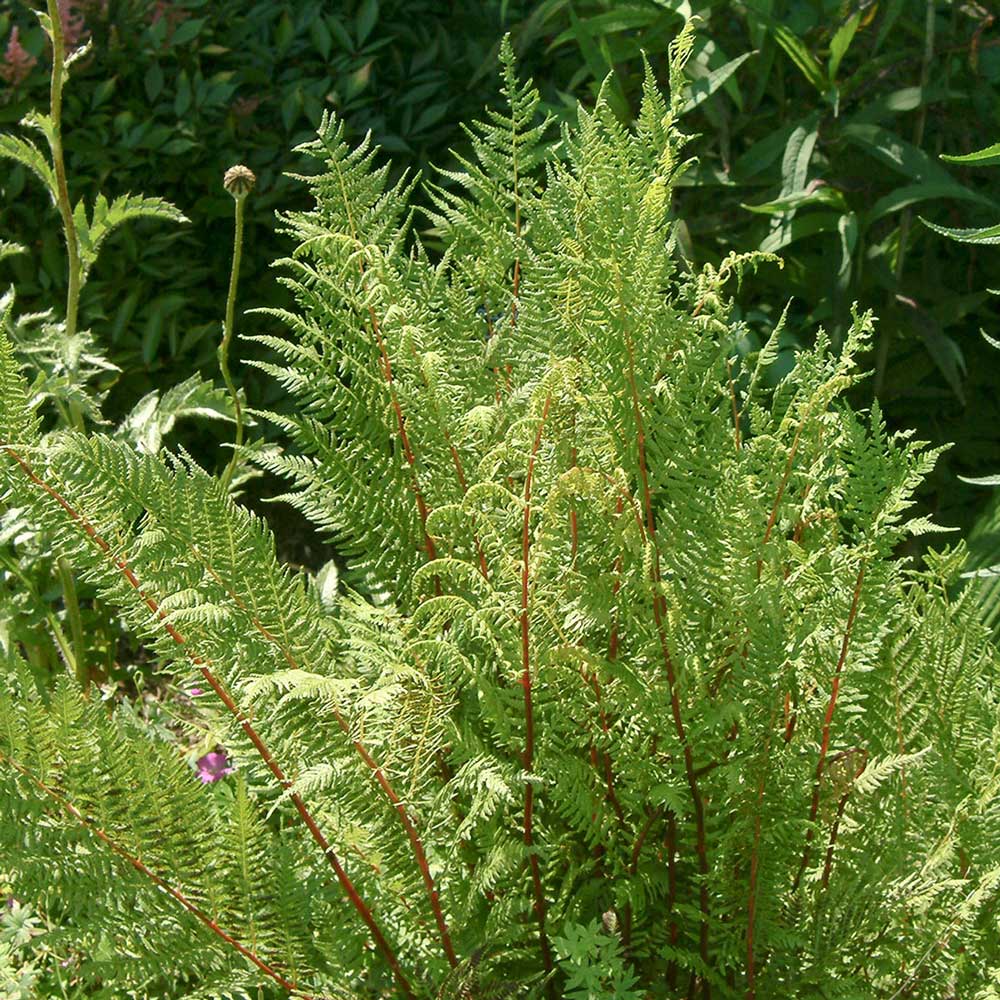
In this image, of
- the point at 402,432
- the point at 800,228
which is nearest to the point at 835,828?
the point at 402,432

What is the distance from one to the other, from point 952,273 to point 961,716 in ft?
5.10

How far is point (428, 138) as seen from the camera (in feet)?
9.78

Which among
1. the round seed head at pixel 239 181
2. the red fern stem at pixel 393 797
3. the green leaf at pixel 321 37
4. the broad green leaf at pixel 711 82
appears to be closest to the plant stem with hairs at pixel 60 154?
the round seed head at pixel 239 181

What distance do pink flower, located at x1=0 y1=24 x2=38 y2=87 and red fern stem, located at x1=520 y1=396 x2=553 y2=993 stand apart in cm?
214

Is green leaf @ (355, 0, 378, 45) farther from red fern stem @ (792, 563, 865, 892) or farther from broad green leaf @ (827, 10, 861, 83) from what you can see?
red fern stem @ (792, 563, 865, 892)

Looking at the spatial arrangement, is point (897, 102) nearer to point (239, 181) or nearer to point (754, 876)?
point (239, 181)

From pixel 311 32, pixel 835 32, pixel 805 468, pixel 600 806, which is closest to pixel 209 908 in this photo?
pixel 600 806

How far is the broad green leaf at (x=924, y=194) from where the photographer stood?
7.12 ft

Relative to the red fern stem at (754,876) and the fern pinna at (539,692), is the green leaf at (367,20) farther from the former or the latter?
the red fern stem at (754,876)

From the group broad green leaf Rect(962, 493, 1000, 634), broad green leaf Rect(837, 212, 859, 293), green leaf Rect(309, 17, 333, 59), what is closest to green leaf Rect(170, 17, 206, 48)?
green leaf Rect(309, 17, 333, 59)

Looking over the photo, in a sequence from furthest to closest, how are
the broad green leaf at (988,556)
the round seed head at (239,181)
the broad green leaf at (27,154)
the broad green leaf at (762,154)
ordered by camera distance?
the broad green leaf at (762,154) < the broad green leaf at (988,556) < the broad green leaf at (27,154) < the round seed head at (239,181)

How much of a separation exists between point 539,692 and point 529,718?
5 centimetres

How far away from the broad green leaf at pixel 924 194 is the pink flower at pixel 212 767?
4.40ft

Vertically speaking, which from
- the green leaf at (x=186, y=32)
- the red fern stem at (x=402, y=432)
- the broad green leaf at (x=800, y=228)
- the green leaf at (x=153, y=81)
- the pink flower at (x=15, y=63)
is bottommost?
the broad green leaf at (x=800, y=228)
